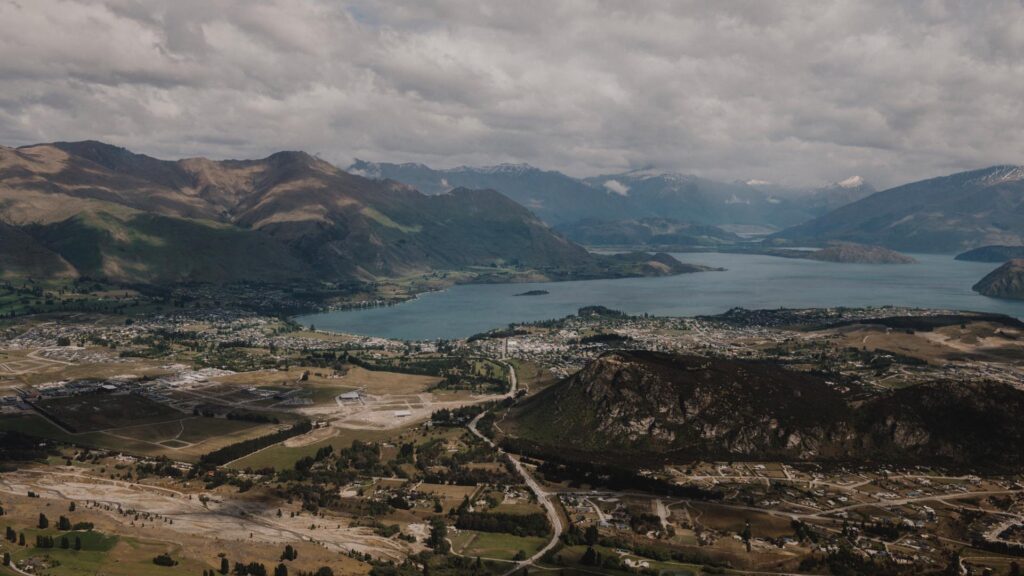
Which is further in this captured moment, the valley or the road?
the valley

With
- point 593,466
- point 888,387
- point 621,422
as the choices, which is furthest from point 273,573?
point 888,387

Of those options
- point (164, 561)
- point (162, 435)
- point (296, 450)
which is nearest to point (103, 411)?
point (162, 435)

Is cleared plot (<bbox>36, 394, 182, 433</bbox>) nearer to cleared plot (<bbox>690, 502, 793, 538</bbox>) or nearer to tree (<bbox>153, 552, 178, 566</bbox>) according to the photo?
tree (<bbox>153, 552, 178, 566</bbox>)

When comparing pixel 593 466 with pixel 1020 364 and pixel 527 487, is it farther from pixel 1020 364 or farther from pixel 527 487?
pixel 1020 364

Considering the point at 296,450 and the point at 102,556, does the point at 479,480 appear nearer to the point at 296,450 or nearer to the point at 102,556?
the point at 296,450

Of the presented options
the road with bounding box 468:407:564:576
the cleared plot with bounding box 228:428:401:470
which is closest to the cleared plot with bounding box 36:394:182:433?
the cleared plot with bounding box 228:428:401:470
